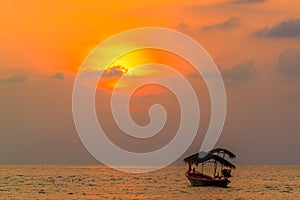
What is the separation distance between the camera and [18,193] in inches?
3182

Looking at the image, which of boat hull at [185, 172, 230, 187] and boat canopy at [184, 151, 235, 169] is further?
boat hull at [185, 172, 230, 187]

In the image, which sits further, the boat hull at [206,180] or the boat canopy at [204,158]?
the boat hull at [206,180]

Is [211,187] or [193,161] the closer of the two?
[193,161]

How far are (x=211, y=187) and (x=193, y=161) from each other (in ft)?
30.6

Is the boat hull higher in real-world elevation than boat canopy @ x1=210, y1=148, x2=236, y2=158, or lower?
lower

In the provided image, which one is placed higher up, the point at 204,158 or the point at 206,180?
the point at 204,158

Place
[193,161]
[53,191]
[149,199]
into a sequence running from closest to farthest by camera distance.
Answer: [149,199]
[193,161]
[53,191]

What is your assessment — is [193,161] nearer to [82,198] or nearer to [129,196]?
[129,196]

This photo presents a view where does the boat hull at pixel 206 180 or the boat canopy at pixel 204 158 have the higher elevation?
the boat canopy at pixel 204 158

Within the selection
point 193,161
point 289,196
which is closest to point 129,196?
point 193,161

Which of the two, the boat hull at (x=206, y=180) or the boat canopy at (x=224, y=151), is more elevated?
the boat canopy at (x=224, y=151)

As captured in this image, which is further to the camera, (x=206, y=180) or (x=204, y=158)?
(x=206, y=180)

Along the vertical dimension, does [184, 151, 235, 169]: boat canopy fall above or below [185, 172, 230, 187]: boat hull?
above

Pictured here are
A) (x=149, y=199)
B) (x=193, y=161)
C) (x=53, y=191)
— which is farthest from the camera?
(x=53, y=191)
